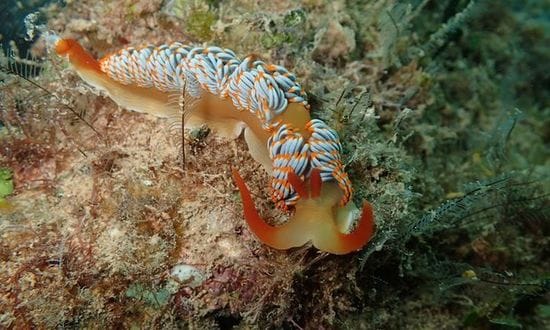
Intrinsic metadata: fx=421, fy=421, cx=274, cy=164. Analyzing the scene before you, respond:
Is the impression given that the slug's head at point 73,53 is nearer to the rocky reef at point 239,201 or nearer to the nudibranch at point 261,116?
the nudibranch at point 261,116

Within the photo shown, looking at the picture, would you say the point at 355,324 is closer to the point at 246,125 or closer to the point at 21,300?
the point at 246,125

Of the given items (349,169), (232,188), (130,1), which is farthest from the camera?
(130,1)

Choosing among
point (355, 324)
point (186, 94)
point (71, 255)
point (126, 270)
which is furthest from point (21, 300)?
point (355, 324)

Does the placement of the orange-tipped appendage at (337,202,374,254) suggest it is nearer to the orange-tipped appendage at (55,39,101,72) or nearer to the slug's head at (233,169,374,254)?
the slug's head at (233,169,374,254)

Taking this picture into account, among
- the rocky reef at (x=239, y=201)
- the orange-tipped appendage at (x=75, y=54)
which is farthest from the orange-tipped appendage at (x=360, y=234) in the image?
the orange-tipped appendage at (x=75, y=54)

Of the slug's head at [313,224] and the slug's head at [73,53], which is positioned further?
the slug's head at [73,53]

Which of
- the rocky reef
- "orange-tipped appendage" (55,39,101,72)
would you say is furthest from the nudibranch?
the rocky reef

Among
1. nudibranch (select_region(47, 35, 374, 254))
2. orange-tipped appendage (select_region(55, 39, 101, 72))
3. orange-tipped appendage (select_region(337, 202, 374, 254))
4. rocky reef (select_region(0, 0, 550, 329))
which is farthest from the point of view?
orange-tipped appendage (select_region(55, 39, 101, 72))

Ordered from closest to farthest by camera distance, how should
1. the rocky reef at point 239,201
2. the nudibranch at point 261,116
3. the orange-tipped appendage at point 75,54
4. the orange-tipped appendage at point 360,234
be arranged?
the orange-tipped appendage at point 360,234 → the nudibranch at point 261,116 → the rocky reef at point 239,201 → the orange-tipped appendage at point 75,54
